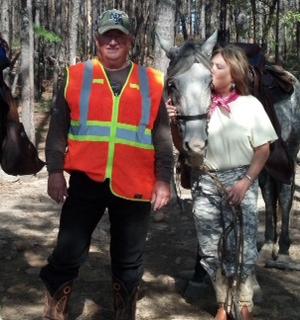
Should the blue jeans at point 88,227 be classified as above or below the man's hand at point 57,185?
below

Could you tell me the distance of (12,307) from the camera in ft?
15.2

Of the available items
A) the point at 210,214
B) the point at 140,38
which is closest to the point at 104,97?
the point at 210,214

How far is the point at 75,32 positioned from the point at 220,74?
12437 millimetres

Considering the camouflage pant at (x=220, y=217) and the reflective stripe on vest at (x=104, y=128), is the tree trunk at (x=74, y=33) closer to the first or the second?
the camouflage pant at (x=220, y=217)

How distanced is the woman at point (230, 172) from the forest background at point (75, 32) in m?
0.77

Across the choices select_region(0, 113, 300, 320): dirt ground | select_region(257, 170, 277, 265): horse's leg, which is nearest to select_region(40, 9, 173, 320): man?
select_region(0, 113, 300, 320): dirt ground

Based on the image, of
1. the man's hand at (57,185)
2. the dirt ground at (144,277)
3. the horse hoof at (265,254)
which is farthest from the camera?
the horse hoof at (265,254)

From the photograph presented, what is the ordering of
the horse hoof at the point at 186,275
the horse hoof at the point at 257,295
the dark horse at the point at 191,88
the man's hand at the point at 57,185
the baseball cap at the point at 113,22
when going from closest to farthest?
the baseball cap at the point at 113,22
the man's hand at the point at 57,185
the dark horse at the point at 191,88
the horse hoof at the point at 257,295
the horse hoof at the point at 186,275

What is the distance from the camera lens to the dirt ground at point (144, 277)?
4.61 meters

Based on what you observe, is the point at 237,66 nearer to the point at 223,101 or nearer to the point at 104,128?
the point at 223,101

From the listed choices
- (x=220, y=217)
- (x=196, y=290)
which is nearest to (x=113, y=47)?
(x=220, y=217)

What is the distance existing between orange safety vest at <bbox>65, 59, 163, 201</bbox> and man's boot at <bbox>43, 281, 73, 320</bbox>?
750 millimetres

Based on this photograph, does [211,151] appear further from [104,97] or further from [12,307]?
[12,307]

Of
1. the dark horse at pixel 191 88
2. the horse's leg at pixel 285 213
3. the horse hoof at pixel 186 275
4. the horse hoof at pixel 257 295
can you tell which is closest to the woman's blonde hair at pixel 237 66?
the dark horse at pixel 191 88
